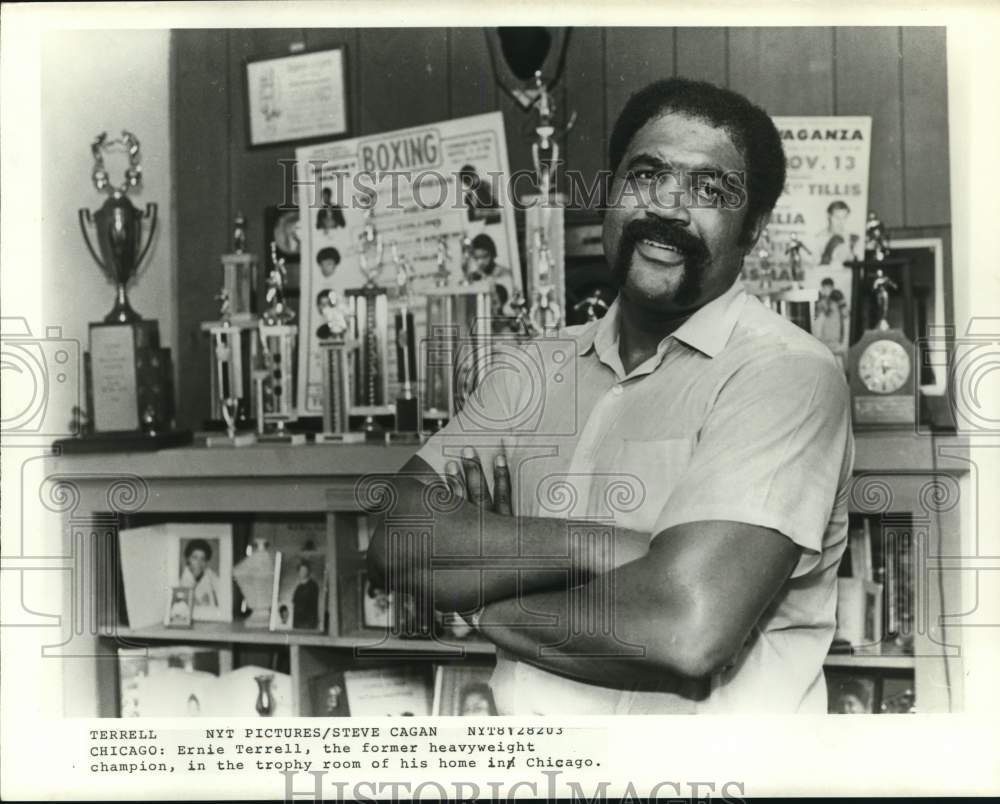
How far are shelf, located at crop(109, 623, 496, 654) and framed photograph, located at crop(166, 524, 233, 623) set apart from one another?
4 centimetres

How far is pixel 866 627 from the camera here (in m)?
1.96

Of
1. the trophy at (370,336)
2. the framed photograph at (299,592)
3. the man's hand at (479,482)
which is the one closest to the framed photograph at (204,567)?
the framed photograph at (299,592)

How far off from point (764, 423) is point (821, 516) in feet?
0.60

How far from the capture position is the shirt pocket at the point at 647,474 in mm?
1746

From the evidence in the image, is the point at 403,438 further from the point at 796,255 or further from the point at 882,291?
the point at 882,291

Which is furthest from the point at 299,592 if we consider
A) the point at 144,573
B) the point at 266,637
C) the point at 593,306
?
the point at 593,306

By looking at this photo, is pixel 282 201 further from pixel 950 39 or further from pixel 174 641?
pixel 950 39

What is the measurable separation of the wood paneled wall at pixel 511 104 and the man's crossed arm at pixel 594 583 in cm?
77

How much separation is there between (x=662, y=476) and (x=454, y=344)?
56 cm

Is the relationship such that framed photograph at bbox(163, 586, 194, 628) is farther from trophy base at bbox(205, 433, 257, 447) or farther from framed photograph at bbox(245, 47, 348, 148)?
framed photograph at bbox(245, 47, 348, 148)

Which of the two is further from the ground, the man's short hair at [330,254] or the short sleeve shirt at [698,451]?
the man's short hair at [330,254]

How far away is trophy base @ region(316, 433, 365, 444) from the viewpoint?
2.13m

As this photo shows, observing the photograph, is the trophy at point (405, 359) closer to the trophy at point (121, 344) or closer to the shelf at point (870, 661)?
the trophy at point (121, 344)

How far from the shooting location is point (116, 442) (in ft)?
6.96
